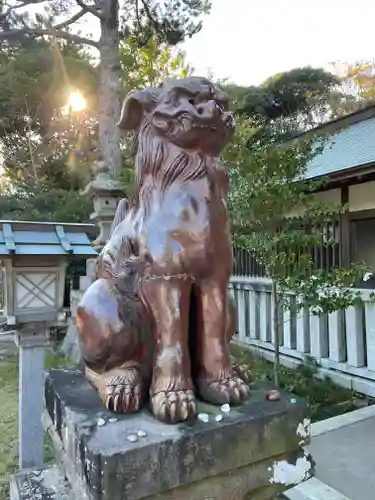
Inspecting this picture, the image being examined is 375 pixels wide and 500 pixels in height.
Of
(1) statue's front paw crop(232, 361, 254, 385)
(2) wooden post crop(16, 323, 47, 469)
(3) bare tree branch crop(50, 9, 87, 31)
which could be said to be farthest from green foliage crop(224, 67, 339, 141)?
(1) statue's front paw crop(232, 361, 254, 385)

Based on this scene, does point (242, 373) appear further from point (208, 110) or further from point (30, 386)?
point (30, 386)

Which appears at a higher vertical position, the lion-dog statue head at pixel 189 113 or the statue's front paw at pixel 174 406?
the lion-dog statue head at pixel 189 113

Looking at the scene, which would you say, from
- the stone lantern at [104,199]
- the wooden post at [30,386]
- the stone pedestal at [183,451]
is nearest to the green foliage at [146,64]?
the stone lantern at [104,199]

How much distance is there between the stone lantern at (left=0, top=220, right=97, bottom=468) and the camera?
2.09 meters

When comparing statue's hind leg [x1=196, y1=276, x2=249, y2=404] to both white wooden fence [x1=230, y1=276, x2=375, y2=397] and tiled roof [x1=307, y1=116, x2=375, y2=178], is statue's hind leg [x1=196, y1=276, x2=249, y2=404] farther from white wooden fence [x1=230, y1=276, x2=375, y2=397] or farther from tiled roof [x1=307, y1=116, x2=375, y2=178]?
tiled roof [x1=307, y1=116, x2=375, y2=178]

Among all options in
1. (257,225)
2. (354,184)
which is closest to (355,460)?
(257,225)

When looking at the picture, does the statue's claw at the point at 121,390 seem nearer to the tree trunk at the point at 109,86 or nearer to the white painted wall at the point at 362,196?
the white painted wall at the point at 362,196

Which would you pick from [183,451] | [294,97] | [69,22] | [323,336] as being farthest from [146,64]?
[183,451]

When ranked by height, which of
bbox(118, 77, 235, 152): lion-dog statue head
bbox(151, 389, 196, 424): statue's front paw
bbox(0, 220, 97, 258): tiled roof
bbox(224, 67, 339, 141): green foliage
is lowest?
bbox(151, 389, 196, 424): statue's front paw

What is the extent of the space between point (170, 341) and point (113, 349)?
0.16m

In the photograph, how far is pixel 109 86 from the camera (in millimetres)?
6309

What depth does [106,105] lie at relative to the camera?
6250 millimetres

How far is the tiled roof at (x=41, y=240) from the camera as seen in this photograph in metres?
2.07

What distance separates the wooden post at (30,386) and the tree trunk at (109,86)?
166 inches
